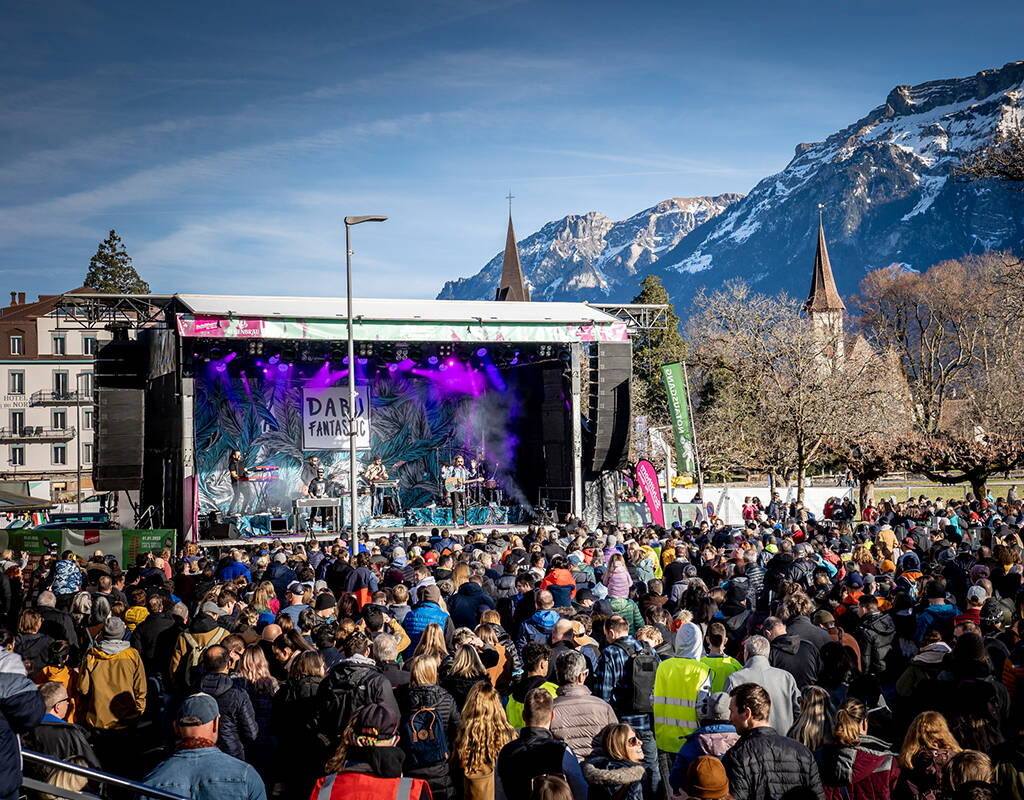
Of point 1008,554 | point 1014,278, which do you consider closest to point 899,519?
point 1014,278

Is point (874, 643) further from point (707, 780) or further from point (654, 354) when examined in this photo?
point (654, 354)

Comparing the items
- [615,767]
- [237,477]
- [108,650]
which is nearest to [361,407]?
[237,477]

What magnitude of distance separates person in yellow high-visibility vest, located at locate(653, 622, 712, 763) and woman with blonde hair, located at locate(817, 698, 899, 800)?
131 cm

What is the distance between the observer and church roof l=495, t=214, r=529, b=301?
267 ft

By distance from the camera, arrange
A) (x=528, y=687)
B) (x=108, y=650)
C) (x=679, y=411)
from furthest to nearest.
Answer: (x=679, y=411), (x=108, y=650), (x=528, y=687)

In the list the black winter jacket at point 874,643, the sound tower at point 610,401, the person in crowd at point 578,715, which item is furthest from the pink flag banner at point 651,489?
the person in crowd at point 578,715

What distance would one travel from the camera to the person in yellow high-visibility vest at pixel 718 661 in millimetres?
6453

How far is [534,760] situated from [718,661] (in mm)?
2227

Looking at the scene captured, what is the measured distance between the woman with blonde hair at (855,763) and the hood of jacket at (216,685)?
342 cm

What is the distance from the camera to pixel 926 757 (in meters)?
4.48

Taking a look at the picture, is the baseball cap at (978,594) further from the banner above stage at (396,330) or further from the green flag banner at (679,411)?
the green flag banner at (679,411)

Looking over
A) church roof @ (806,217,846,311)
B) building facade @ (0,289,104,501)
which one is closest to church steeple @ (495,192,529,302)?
church roof @ (806,217,846,311)

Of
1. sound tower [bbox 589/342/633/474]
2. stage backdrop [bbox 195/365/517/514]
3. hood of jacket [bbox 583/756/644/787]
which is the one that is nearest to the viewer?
hood of jacket [bbox 583/756/644/787]

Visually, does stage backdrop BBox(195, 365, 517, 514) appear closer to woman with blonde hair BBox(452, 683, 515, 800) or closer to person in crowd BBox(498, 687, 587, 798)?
woman with blonde hair BBox(452, 683, 515, 800)
